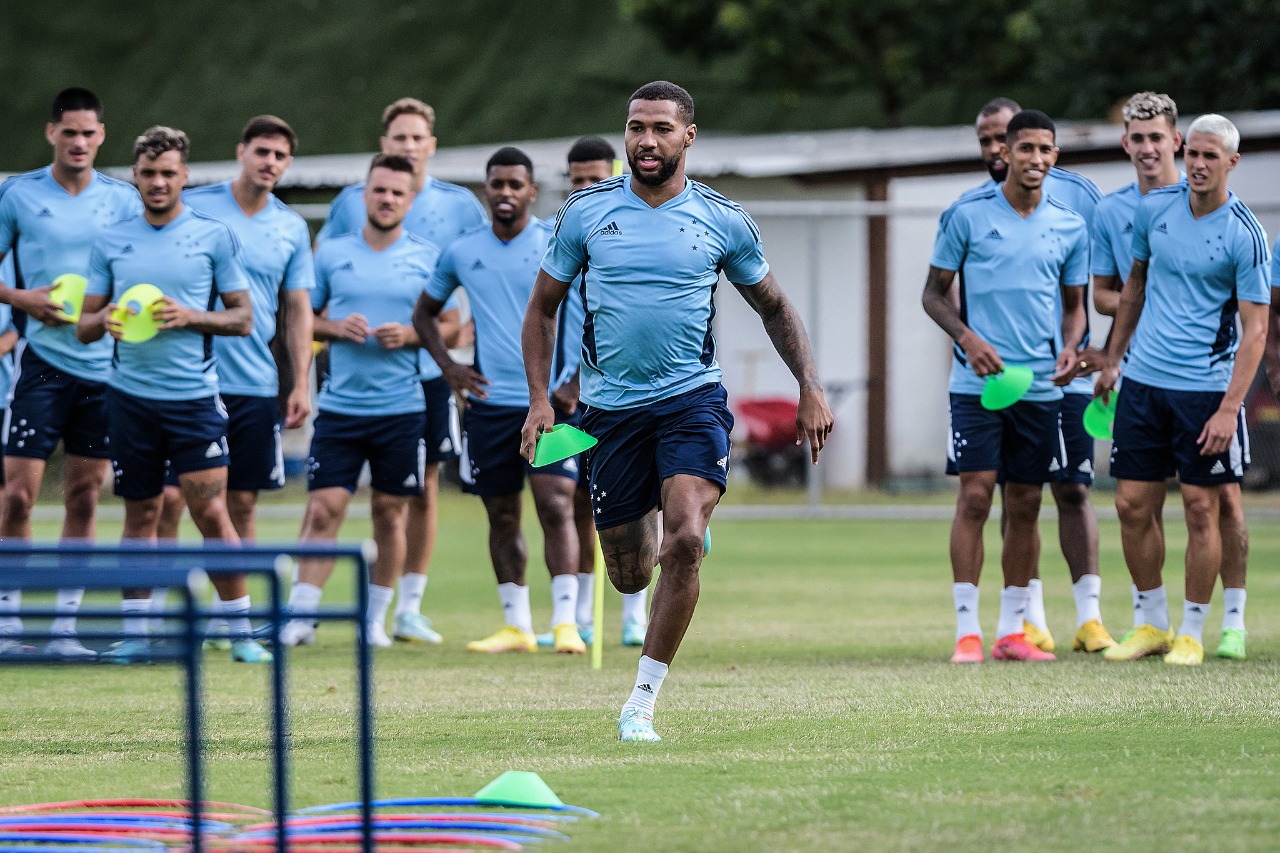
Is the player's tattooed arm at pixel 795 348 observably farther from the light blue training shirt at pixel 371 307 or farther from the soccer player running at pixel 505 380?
the light blue training shirt at pixel 371 307

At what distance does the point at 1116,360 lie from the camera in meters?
9.51

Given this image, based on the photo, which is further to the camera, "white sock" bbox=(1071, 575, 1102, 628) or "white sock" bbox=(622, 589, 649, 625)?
"white sock" bbox=(622, 589, 649, 625)

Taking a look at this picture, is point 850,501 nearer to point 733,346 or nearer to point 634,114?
point 733,346

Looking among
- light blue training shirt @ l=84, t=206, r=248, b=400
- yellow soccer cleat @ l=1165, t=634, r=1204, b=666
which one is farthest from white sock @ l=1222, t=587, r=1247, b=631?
light blue training shirt @ l=84, t=206, r=248, b=400

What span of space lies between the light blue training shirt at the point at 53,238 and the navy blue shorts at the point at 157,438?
1.89 feet

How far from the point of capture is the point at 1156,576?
953cm

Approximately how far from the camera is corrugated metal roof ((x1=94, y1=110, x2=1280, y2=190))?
71.4ft

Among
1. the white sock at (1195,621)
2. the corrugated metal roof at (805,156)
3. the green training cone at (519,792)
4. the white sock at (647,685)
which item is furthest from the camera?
the corrugated metal roof at (805,156)

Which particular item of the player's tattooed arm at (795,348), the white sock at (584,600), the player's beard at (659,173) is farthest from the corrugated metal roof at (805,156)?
the player's beard at (659,173)

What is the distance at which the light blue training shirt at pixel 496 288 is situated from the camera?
10242 millimetres

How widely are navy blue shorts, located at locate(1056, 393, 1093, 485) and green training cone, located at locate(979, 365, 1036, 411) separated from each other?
1.79 ft

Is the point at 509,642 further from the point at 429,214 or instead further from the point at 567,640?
the point at 429,214

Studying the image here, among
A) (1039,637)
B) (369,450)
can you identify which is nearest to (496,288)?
(369,450)

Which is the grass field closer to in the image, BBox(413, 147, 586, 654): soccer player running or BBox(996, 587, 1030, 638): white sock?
BBox(996, 587, 1030, 638): white sock
